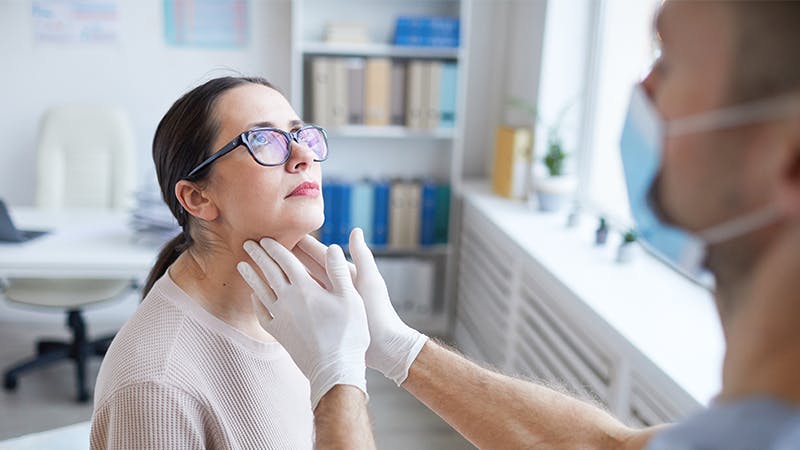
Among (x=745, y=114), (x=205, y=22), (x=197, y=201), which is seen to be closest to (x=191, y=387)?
(x=197, y=201)

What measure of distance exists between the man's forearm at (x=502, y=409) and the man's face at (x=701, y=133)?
628 millimetres

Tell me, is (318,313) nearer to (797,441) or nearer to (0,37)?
(797,441)

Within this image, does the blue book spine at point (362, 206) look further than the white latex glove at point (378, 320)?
Yes

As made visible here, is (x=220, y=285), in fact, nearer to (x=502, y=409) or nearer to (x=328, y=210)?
(x=502, y=409)

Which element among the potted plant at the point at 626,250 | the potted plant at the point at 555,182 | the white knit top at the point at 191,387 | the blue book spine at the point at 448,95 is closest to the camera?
the white knit top at the point at 191,387

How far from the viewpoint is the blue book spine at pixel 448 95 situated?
10.7ft

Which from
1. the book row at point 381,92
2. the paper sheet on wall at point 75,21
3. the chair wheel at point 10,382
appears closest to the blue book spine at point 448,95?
the book row at point 381,92

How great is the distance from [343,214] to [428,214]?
1.42ft

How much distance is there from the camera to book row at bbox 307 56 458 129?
10.6 feet

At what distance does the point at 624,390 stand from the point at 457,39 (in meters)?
2.04

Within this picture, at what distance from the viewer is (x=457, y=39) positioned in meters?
3.25

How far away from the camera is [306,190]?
131 cm

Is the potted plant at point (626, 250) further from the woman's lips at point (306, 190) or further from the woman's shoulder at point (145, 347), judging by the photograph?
the woman's shoulder at point (145, 347)

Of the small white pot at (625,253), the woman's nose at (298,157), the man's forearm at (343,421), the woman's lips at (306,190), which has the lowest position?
the small white pot at (625,253)
